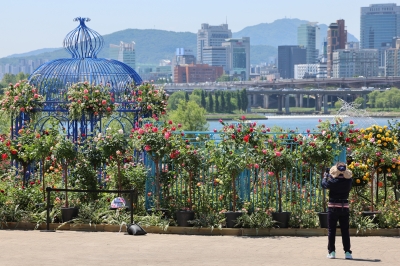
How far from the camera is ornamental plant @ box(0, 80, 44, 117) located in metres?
19.4

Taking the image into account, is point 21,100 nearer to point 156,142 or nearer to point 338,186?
point 156,142

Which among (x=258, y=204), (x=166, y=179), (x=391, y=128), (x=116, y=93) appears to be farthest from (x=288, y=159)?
(x=116, y=93)

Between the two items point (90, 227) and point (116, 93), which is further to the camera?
point (116, 93)

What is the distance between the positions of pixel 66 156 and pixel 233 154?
2933mm

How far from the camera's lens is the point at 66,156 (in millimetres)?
15680

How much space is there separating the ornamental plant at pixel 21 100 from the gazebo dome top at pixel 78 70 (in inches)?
44.2

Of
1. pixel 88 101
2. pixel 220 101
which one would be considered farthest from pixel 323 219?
pixel 220 101

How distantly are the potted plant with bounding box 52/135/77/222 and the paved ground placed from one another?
1.73 feet

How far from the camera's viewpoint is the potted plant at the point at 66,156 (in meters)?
15.3

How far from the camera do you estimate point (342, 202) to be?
12.4 metres

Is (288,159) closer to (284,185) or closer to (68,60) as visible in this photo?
(284,185)

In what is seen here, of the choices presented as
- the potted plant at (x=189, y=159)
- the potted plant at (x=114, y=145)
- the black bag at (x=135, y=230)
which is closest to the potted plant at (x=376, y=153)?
the potted plant at (x=189, y=159)

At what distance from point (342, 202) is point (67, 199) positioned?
536 centimetres

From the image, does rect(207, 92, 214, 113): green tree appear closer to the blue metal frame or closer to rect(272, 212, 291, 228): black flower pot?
the blue metal frame
